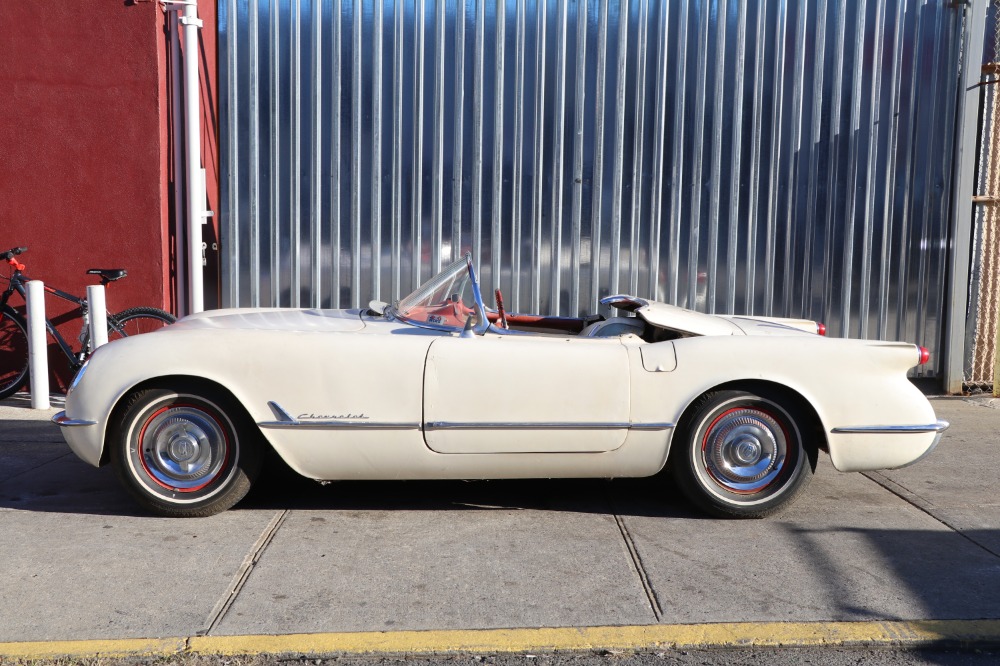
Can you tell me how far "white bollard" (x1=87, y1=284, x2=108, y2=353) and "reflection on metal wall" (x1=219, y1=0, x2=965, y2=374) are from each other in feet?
3.76

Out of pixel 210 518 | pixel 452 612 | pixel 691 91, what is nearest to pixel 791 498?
pixel 452 612

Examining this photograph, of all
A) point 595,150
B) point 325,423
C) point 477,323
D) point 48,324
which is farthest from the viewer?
point 595,150

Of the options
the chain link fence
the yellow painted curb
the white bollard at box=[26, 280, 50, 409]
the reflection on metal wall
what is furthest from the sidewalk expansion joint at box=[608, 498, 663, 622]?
the chain link fence

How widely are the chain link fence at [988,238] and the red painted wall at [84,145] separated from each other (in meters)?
6.65

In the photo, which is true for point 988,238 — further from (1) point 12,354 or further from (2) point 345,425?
(1) point 12,354

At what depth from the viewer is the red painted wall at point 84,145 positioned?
7.07m

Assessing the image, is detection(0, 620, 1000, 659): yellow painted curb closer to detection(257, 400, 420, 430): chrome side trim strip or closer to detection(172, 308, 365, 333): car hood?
detection(257, 400, 420, 430): chrome side trim strip

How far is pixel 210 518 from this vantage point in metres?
4.16

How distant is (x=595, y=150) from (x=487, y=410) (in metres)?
4.14

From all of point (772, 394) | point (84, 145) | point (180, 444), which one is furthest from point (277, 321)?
point (84, 145)

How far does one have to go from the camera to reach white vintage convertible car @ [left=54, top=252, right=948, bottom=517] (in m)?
4.03

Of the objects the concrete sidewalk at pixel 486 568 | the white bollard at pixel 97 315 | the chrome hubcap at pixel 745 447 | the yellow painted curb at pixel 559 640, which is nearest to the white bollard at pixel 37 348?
the white bollard at pixel 97 315

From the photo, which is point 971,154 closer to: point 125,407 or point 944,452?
point 944,452

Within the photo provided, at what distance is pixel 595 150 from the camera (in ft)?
25.1
